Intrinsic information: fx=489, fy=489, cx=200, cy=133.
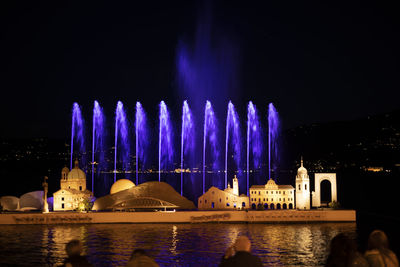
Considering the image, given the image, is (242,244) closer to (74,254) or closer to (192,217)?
(74,254)

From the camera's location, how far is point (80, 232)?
232 feet

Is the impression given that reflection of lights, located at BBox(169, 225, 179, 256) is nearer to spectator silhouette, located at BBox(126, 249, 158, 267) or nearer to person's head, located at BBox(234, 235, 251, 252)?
spectator silhouette, located at BBox(126, 249, 158, 267)

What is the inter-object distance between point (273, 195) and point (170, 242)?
112 ft

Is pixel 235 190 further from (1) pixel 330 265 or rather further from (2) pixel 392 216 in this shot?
(1) pixel 330 265

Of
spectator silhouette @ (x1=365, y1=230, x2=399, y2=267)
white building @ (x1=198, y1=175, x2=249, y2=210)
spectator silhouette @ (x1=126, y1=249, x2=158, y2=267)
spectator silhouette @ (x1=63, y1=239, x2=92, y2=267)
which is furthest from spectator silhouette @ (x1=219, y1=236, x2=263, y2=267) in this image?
white building @ (x1=198, y1=175, x2=249, y2=210)

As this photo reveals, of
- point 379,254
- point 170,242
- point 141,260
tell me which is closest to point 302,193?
point 170,242

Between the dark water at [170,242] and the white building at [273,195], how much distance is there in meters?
10.1

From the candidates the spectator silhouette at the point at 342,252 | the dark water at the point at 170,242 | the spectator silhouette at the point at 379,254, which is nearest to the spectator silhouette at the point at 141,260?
the spectator silhouette at the point at 342,252

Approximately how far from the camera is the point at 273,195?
290ft

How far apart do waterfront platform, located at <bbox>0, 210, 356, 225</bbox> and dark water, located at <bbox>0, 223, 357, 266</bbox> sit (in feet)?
7.01

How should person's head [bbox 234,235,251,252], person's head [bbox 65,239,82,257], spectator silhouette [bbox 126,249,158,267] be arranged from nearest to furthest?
person's head [bbox 234,235,251,252] < person's head [bbox 65,239,82,257] < spectator silhouette [bbox 126,249,158,267]

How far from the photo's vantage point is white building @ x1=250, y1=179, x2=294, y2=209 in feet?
288

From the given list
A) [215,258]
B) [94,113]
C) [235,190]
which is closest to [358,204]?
[235,190]

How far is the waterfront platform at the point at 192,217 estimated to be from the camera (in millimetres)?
80750
